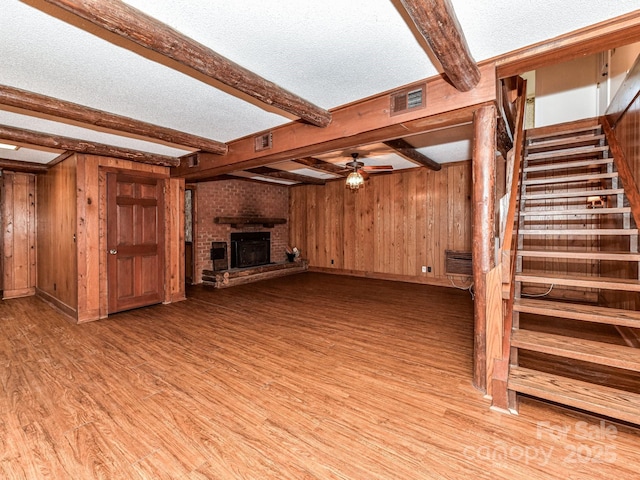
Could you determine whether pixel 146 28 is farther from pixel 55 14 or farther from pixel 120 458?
pixel 120 458

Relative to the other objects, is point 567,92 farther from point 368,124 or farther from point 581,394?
point 581,394

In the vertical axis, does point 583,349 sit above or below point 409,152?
below

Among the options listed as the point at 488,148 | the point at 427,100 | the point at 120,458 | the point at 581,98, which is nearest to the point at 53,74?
the point at 120,458

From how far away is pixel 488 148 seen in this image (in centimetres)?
219

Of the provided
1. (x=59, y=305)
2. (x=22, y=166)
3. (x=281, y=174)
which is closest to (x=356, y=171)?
(x=281, y=174)

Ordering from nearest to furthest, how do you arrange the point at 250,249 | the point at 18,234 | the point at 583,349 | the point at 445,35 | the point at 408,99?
the point at 445,35
the point at 583,349
the point at 408,99
the point at 18,234
the point at 250,249

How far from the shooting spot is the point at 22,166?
4730 millimetres

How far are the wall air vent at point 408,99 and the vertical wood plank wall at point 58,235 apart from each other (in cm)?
416

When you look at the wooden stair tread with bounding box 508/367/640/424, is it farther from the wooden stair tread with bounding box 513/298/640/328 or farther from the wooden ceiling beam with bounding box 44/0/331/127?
the wooden ceiling beam with bounding box 44/0/331/127

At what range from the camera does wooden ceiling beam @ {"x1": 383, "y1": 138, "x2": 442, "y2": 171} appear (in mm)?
4086

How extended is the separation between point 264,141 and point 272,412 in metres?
2.90

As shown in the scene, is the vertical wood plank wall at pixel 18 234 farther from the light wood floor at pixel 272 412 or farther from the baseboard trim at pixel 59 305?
the light wood floor at pixel 272 412

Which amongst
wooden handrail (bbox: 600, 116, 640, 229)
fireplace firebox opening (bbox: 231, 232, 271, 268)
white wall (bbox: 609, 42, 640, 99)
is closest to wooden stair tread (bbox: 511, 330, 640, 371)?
wooden handrail (bbox: 600, 116, 640, 229)

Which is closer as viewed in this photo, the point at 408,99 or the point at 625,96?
the point at 408,99
